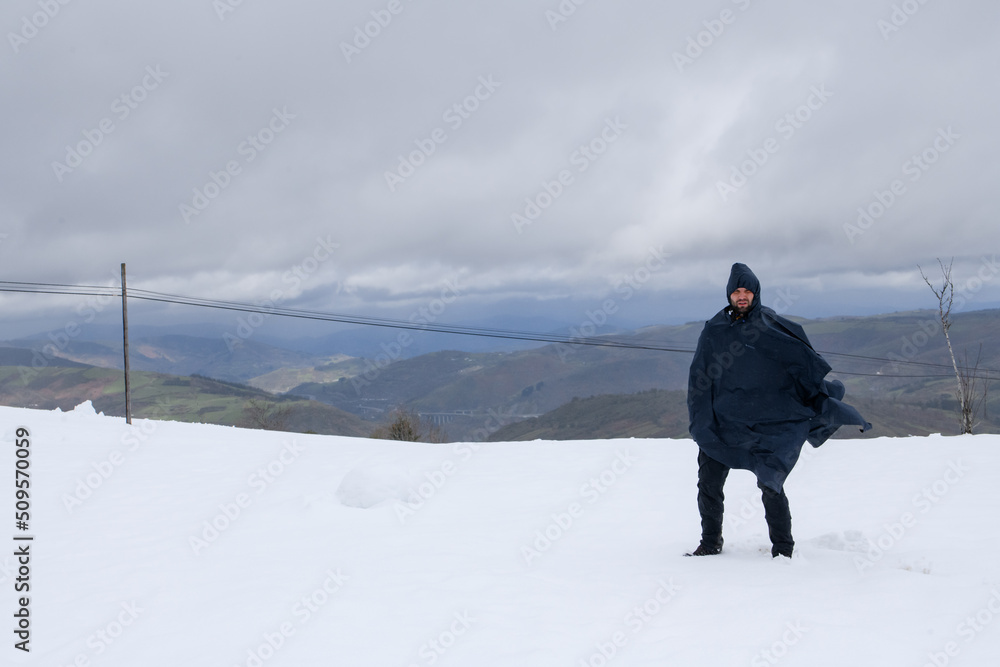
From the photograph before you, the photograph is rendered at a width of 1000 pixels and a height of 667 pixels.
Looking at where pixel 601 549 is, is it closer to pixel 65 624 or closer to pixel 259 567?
pixel 259 567

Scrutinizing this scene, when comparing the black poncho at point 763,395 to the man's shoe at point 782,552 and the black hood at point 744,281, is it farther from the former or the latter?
the man's shoe at point 782,552

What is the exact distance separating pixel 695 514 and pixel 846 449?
657cm

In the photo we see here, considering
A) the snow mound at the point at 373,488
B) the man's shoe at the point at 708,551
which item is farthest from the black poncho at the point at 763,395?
the snow mound at the point at 373,488

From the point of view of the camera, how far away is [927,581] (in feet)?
14.0

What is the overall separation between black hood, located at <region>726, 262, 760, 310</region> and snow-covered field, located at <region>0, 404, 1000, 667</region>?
2.19 m

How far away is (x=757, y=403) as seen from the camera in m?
5.19

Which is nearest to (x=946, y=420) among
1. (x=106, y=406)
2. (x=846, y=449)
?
(x=846, y=449)

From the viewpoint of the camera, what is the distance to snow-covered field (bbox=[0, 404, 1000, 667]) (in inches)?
145

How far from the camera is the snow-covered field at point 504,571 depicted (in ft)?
12.1

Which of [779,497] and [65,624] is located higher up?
[779,497]

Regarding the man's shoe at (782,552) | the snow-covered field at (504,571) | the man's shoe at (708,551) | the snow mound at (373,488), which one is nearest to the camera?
the snow-covered field at (504,571)

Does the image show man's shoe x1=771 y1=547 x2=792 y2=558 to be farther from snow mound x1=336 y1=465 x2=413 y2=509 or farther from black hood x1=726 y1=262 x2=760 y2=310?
snow mound x1=336 y1=465 x2=413 y2=509

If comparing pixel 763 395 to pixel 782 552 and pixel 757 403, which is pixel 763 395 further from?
pixel 782 552

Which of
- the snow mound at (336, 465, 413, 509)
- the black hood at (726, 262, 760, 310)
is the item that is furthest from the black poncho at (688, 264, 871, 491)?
the snow mound at (336, 465, 413, 509)
